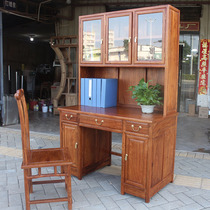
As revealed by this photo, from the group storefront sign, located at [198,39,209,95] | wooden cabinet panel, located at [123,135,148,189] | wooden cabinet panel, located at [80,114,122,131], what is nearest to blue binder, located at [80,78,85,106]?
wooden cabinet panel, located at [80,114,122,131]

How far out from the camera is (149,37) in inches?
123

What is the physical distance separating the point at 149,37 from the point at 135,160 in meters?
1.45

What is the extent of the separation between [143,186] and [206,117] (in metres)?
5.61

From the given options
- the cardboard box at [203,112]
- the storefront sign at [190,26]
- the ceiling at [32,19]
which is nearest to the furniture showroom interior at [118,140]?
the cardboard box at [203,112]

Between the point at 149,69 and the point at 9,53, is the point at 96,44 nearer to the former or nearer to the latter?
the point at 149,69

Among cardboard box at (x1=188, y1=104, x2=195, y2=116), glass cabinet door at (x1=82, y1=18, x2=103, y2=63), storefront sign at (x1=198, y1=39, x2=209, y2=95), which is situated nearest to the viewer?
glass cabinet door at (x1=82, y1=18, x2=103, y2=63)

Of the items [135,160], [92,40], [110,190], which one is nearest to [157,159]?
[135,160]

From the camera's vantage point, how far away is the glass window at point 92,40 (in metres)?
Answer: 3.55

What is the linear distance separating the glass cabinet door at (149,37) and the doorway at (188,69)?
18.1ft

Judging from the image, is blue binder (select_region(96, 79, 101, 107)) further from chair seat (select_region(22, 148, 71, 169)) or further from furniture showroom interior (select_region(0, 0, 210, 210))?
chair seat (select_region(22, 148, 71, 169))

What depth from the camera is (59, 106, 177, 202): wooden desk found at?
2.90 meters

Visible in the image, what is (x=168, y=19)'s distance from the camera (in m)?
2.93

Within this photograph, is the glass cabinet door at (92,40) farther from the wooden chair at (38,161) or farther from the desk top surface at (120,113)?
the wooden chair at (38,161)

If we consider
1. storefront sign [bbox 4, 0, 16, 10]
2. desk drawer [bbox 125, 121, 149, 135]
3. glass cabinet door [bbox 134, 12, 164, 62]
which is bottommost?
desk drawer [bbox 125, 121, 149, 135]
